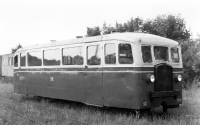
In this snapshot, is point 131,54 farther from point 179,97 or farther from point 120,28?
point 120,28

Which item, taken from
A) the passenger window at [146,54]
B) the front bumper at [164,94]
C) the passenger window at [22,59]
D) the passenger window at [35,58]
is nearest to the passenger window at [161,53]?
the passenger window at [146,54]

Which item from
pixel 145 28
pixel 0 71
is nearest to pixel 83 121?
pixel 145 28

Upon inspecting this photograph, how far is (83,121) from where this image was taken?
23.9ft

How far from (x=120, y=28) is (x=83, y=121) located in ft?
62.0

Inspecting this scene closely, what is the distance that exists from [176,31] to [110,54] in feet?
50.5

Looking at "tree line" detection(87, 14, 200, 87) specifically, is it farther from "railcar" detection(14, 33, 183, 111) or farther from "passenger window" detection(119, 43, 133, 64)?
"passenger window" detection(119, 43, 133, 64)

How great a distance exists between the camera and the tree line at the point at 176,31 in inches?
574

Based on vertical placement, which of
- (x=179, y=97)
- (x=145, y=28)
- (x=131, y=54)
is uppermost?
(x=145, y=28)

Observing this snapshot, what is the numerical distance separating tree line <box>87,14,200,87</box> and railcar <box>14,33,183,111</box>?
254 inches

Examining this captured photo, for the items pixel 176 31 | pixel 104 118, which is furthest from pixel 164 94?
pixel 176 31

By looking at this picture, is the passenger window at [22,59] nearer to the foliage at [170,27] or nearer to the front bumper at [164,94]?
the front bumper at [164,94]

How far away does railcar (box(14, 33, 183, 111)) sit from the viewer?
24.1ft

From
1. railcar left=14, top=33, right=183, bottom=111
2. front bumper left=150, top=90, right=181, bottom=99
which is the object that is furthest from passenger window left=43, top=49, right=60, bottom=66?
front bumper left=150, top=90, right=181, bottom=99

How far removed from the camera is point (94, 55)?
27.3 ft
